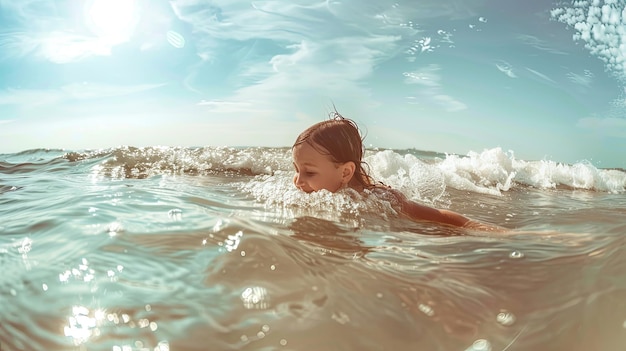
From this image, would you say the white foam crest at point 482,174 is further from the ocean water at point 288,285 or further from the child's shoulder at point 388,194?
the ocean water at point 288,285

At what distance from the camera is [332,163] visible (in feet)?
14.7

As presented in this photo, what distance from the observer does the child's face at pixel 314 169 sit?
4.36 metres

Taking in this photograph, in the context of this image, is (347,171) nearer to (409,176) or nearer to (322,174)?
(322,174)

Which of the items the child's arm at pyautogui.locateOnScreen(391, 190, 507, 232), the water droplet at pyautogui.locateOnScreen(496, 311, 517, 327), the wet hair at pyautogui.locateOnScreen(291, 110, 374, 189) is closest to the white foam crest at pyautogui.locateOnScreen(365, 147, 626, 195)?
the wet hair at pyautogui.locateOnScreen(291, 110, 374, 189)

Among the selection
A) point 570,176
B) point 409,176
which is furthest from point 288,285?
point 570,176

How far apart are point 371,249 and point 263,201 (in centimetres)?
198

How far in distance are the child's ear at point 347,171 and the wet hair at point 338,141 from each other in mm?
41

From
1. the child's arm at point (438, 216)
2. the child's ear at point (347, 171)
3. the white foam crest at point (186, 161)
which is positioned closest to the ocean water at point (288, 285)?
the child's arm at point (438, 216)

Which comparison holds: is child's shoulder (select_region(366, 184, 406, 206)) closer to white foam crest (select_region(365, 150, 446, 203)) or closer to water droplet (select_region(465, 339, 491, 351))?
white foam crest (select_region(365, 150, 446, 203))

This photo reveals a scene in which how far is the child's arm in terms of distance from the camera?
12.3 feet

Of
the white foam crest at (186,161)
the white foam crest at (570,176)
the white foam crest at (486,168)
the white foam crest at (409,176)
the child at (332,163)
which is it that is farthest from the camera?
the white foam crest at (570,176)

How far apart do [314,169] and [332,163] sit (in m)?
0.19

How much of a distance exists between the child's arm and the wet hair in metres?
0.62

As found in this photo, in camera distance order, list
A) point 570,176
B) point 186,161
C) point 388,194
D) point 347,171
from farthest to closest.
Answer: point 570,176
point 186,161
point 347,171
point 388,194
